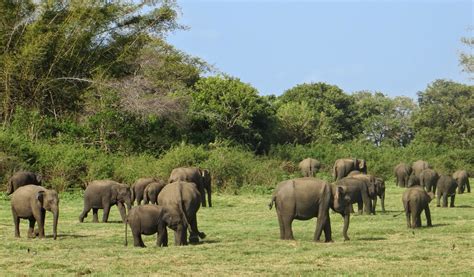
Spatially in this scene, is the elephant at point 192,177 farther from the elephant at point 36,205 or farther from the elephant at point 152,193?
the elephant at point 36,205

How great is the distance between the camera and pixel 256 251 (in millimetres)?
17594

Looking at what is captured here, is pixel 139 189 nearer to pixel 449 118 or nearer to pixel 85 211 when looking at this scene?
pixel 85 211

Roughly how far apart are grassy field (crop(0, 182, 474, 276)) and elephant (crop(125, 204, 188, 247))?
0.93 ft

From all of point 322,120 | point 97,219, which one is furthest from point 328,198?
point 322,120

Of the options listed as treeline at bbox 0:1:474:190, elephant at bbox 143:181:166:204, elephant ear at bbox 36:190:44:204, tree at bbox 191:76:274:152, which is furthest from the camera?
tree at bbox 191:76:274:152

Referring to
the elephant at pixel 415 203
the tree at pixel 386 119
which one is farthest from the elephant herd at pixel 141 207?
the tree at pixel 386 119

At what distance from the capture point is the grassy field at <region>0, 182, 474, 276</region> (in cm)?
1521

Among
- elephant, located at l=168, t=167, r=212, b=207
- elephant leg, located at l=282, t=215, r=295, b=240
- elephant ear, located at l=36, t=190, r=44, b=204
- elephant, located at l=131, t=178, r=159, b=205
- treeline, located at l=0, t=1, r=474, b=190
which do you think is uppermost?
treeline, located at l=0, t=1, r=474, b=190

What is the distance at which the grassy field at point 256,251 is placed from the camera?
15211mm

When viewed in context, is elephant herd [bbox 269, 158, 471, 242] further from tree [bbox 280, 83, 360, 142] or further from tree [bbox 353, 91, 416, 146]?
tree [bbox 353, 91, 416, 146]

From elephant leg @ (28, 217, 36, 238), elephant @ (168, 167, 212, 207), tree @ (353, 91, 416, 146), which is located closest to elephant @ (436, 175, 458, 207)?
elephant @ (168, 167, 212, 207)

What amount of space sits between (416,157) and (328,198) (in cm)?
3909

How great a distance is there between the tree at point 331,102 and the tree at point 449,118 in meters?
6.84

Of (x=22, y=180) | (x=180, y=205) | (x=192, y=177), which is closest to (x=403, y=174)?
(x=192, y=177)
